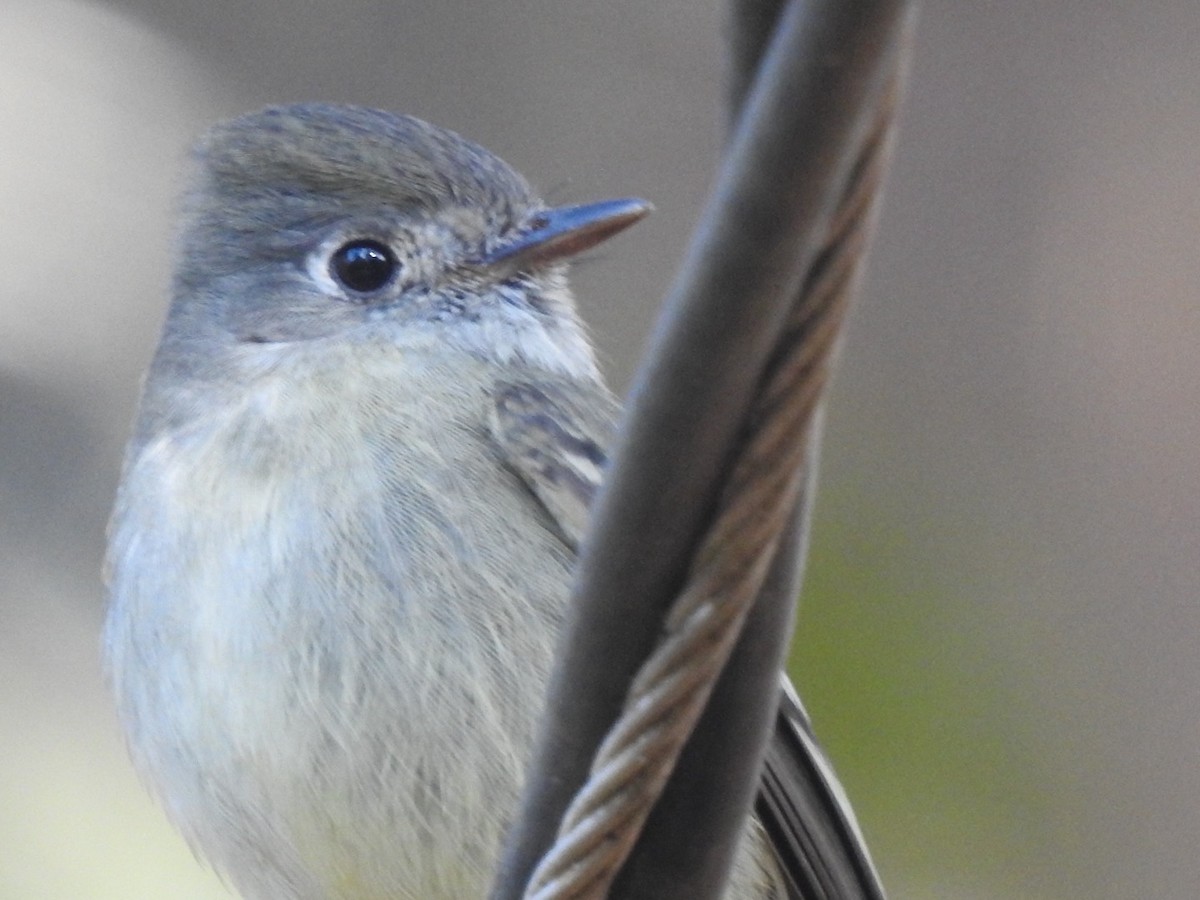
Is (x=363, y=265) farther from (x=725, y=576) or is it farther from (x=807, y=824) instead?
(x=725, y=576)

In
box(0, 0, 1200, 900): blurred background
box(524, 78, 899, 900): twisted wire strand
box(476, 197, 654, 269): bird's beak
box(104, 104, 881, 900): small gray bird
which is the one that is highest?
box(0, 0, 1200, 900): blurred background

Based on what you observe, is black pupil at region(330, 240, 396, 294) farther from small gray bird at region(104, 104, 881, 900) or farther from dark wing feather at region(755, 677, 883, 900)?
dark wing feather at region(755, 677, 883, 900)

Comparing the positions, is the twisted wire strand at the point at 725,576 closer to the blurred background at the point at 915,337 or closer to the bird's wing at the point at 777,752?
the bird's wing at the point at 777,752

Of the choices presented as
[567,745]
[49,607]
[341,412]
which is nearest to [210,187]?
[341,412]

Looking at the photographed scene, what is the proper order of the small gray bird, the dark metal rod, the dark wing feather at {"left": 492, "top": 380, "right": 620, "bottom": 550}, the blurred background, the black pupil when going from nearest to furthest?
1. the dark metal rod
2. the small gray bird
3. the dark wing feather at {"left": 492, "top": 380, "right": 620, "bottom": 550}
4. the black pupil
5. the blurred background

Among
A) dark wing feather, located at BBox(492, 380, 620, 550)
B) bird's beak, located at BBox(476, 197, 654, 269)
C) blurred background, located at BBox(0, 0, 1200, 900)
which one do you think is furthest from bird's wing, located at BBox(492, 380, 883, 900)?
blurred background, located at BBox(0, 0, 1200, 900)

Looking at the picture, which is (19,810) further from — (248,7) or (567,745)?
(567,745)
